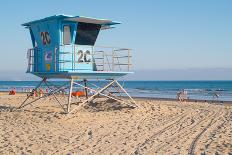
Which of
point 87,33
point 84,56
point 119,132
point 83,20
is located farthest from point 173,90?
point 119,132

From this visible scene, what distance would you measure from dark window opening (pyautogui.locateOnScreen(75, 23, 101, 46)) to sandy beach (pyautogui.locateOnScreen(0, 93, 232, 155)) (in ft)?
10.8

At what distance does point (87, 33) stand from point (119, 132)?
20.8 feet

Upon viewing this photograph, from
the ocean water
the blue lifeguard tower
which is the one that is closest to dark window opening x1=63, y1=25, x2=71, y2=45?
the blue lifeguard tower

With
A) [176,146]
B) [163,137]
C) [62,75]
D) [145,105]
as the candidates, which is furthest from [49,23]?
[176,146]

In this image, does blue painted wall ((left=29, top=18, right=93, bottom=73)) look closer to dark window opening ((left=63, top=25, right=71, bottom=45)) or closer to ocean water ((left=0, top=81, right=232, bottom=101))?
dark window opening ((left=63, top=25, right=71, bottom=45))

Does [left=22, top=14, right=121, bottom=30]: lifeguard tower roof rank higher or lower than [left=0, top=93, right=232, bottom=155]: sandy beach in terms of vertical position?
higher

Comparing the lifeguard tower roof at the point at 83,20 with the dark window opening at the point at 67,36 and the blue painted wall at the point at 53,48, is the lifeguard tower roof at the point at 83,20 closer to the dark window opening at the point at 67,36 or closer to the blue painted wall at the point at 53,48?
the blue painted wall at the point at 53,48

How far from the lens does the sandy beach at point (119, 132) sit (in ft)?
35.1

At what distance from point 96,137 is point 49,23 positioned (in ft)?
23.3

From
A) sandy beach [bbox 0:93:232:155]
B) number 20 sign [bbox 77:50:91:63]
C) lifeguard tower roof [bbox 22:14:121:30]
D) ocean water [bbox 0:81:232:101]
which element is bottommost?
ocean water [bbox 0:81:232:101]

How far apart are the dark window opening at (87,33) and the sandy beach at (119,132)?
3.29 metres

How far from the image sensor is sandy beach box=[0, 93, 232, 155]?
35.1 ft

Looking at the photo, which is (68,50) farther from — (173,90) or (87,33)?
(173,90)

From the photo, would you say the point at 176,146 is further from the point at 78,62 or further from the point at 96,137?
the point at 78,62
